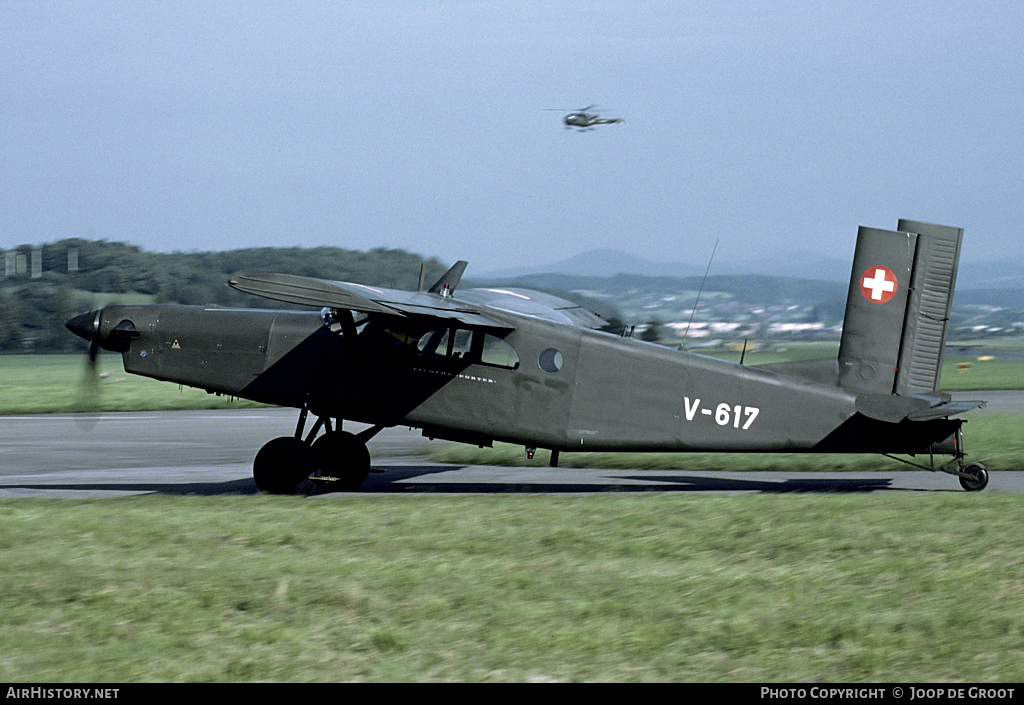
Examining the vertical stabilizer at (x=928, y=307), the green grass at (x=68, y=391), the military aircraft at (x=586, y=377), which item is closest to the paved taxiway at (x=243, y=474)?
the military aircraft at (x=586, y=377)

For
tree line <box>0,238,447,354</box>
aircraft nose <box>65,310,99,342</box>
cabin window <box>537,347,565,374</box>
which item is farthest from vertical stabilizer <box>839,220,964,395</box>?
tree line <box>0,238,447,354</box>

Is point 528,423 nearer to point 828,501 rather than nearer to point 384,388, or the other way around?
point 384,388

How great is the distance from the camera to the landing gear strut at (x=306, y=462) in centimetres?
1191

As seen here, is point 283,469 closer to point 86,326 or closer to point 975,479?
point 86,326

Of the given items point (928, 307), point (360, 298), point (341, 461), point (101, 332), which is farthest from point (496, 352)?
point (928, 307)

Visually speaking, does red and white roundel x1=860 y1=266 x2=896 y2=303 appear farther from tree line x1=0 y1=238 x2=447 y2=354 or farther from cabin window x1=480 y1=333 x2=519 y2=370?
tree line x1=0 y1=238 x2=447 y2=354

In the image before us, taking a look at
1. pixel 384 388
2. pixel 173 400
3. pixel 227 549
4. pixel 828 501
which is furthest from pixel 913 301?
pixel 173 400

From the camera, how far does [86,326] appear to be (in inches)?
493

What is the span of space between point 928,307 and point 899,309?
0.35 m

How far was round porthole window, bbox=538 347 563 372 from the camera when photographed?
39.2 feet

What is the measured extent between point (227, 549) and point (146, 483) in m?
6.55

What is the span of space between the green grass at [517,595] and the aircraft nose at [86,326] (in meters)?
4.21

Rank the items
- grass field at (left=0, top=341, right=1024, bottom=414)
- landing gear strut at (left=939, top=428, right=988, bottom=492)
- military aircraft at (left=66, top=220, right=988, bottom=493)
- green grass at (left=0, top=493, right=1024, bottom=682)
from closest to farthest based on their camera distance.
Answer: green grass at (left=0, top=493, right=1024, bottom=682), landing gear strut at (left=939, top=428, right=988, bottom=492), military aircraft at (left=66, top=220, right=988, bottom=493), grass field at (left=0, top=341, right=1024, bottom=414)

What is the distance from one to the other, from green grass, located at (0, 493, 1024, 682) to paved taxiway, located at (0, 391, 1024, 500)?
12.1 ft
